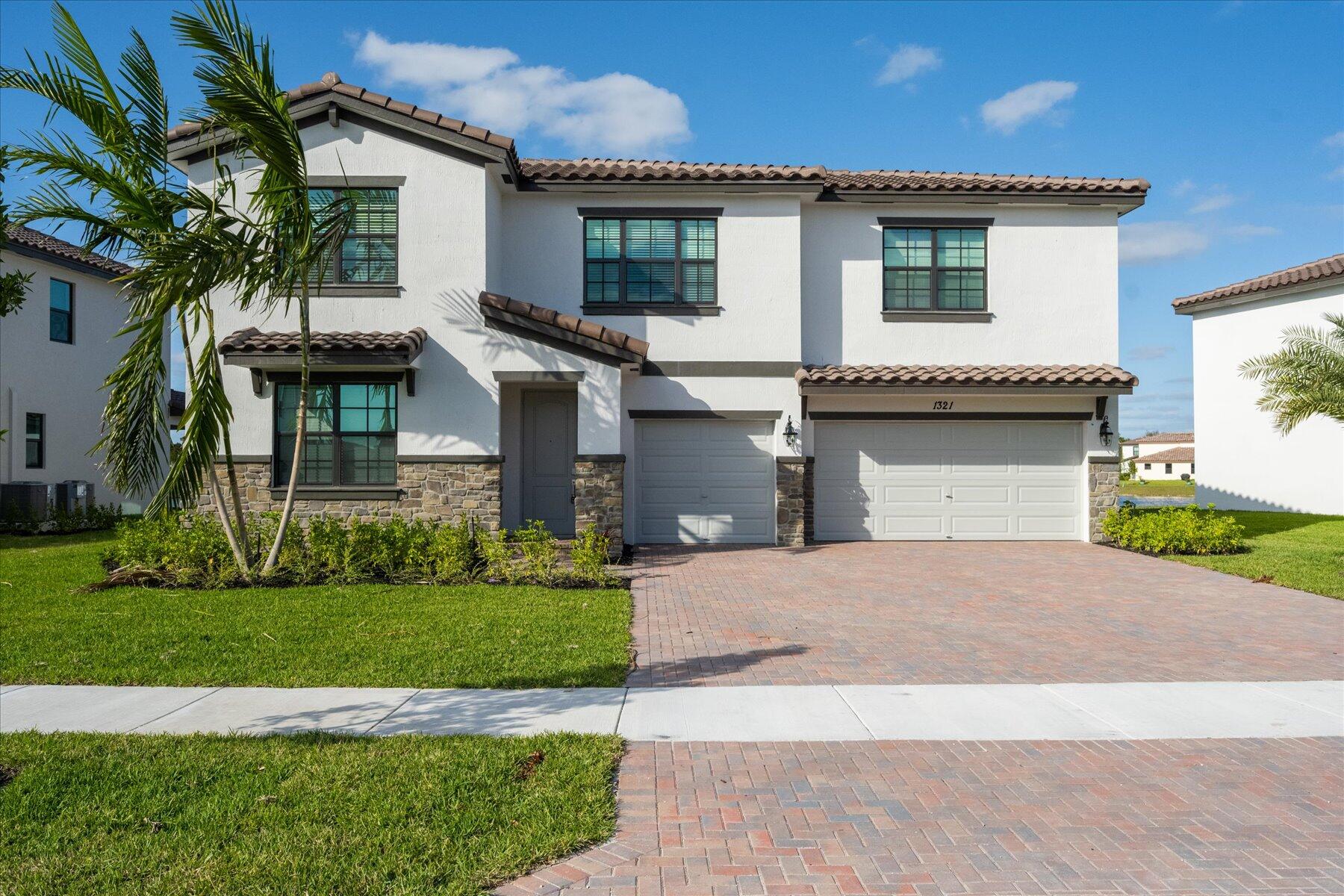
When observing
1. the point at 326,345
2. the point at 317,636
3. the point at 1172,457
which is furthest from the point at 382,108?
the point at 1172,457

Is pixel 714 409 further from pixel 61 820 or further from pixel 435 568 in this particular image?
pixel 61 820

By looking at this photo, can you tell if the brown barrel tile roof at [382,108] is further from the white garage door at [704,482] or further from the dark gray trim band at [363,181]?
the white garage door at [704,482]

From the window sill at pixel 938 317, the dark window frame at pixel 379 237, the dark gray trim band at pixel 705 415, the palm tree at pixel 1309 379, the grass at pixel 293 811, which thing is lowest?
the grass at pixel 293 811

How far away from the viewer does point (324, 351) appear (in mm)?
13312

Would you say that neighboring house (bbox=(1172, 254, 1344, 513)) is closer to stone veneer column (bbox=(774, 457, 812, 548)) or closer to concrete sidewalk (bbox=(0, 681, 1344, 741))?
stone veneer column (bbox=(774, 457, 812, 548))

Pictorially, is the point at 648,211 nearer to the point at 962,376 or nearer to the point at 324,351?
the point at 324,351

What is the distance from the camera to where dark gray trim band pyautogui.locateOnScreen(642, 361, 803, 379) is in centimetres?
1619

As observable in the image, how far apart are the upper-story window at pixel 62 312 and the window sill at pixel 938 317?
67.5 feet

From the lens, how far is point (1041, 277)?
1706 centimetres

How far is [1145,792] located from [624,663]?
4.15m

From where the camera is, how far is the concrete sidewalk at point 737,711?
5.98 meters

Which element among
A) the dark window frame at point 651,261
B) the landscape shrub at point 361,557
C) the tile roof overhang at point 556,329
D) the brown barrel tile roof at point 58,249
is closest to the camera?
the landscape shrub at point 361,557

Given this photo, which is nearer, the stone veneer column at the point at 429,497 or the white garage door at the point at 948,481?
the stone veneer column at the point at 429,497

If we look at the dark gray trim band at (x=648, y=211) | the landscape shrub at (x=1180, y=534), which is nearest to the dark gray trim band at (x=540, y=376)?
the dark gray trim band at (x=648, y=211)
